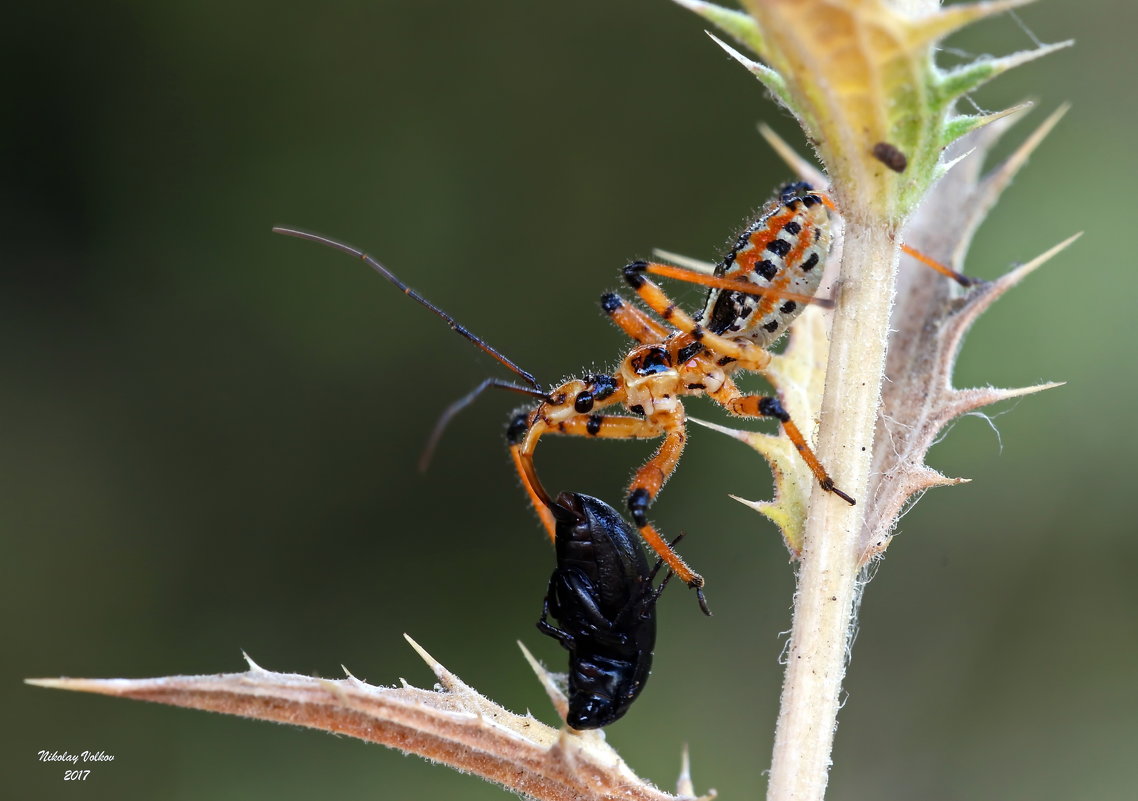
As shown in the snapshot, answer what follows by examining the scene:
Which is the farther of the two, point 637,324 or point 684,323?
point 637,324

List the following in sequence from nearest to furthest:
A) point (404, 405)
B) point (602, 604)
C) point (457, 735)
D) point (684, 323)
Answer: point (457, 735)
point (602, 604)
point (684, 323)
point (404, 405)

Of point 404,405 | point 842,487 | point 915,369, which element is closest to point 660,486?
point 915,369

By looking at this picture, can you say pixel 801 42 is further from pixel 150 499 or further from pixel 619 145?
pixel 150 499

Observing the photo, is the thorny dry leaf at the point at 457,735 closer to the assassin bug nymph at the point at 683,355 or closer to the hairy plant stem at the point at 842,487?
the hairy plant stem at the point at 842,487

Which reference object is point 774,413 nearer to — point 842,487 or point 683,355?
point 842,487

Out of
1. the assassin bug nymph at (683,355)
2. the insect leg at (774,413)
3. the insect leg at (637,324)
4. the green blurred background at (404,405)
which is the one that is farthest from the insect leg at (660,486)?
the green blurred background at (404,405)
